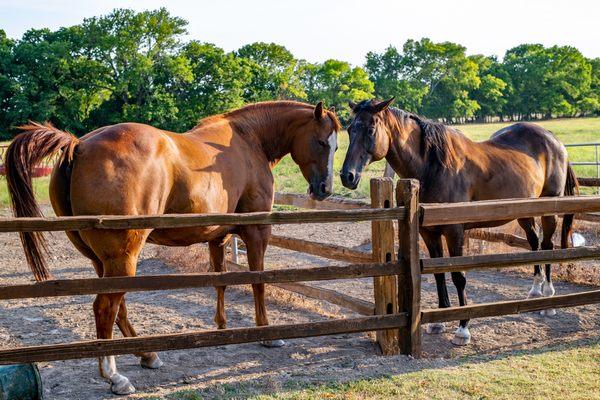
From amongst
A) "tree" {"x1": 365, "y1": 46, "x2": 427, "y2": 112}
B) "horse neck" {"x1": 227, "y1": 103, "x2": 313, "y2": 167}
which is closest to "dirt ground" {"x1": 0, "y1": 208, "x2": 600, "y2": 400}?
"horse neck" {"x1": 227, "y1": 103, "x2": 313, "y2": 167}

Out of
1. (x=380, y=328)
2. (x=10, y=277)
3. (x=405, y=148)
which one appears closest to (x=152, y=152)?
(x=380, y=328)

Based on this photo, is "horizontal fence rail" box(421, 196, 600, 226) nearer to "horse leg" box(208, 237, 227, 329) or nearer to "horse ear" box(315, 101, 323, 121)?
"horse ear" box(315, 101, 323, 121)

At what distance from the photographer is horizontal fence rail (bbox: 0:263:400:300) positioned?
11.4 ft

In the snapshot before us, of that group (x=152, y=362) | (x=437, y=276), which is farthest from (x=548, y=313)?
(x=152, y=362)

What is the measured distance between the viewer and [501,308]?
185 inches

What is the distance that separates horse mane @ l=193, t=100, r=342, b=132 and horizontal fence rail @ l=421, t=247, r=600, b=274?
200cm

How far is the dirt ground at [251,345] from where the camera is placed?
4.27 metres

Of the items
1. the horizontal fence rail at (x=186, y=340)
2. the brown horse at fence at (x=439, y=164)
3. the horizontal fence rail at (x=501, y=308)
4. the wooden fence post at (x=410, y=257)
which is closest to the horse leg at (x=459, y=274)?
the brown horse at fence at (x=439, y=164)

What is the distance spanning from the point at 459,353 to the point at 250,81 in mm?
55532

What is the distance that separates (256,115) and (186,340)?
282cm

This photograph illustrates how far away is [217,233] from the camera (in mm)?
5305

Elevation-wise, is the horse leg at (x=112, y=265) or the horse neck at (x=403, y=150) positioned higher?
the horse neck at (x=403, y=150)

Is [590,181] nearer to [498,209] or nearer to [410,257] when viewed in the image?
[498,209]

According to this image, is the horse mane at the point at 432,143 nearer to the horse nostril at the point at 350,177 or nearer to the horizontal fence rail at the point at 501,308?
the horse nostril at the point at 350,177
